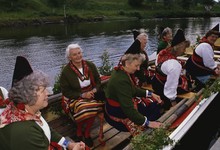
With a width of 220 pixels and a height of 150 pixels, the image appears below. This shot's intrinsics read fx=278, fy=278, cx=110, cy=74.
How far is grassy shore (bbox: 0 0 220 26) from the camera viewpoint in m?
54.1

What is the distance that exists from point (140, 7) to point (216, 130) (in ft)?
261

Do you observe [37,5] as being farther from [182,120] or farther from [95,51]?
[182,120]

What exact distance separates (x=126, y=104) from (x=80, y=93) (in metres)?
1.26

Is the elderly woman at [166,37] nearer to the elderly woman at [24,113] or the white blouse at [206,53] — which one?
the white blouse at [206,53]

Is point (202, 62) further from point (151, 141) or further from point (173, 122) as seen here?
point (151, 141)

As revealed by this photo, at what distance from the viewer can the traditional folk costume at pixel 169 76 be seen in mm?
5133

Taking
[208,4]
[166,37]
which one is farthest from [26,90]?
[208,4]

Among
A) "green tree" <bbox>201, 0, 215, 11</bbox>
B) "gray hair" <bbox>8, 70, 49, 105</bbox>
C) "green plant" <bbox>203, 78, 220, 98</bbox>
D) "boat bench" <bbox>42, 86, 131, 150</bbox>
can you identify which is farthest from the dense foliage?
"gray hair" <bbox>8, 70, 49, 105</bbox>

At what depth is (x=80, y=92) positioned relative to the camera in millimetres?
4965

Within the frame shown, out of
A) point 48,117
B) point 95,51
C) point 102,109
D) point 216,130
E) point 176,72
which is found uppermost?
point 176,72

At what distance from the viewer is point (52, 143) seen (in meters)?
3.29

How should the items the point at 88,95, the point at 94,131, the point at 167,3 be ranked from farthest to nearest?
the point at 167,3, the point at 94,131, the point at 88,95

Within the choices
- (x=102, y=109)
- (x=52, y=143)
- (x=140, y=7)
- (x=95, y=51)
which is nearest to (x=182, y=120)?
(x=102, y=109)

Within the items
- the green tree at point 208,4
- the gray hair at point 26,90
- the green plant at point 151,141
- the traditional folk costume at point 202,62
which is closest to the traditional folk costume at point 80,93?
the green plant at point 151,141
